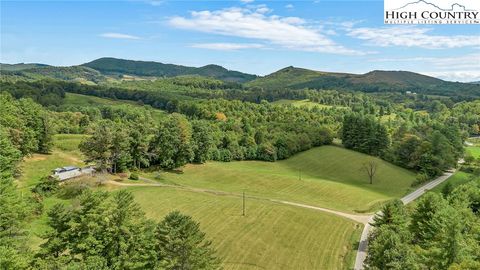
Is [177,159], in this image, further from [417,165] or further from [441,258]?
[417,165]

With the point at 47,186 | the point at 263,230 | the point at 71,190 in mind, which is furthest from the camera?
the point at 71,190

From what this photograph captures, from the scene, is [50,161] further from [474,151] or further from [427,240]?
[474,151]

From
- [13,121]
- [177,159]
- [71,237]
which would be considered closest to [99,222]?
[71,237]

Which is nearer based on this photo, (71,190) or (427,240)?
(427,240)

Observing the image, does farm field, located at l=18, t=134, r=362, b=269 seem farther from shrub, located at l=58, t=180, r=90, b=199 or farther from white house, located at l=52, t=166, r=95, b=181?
white house, located at l=52, t=166, r=95, b=181

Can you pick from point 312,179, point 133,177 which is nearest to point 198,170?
point 133,177

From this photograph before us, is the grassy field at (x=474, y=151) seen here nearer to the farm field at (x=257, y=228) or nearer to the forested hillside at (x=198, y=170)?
the forested hillside at (x=198, y=170)
